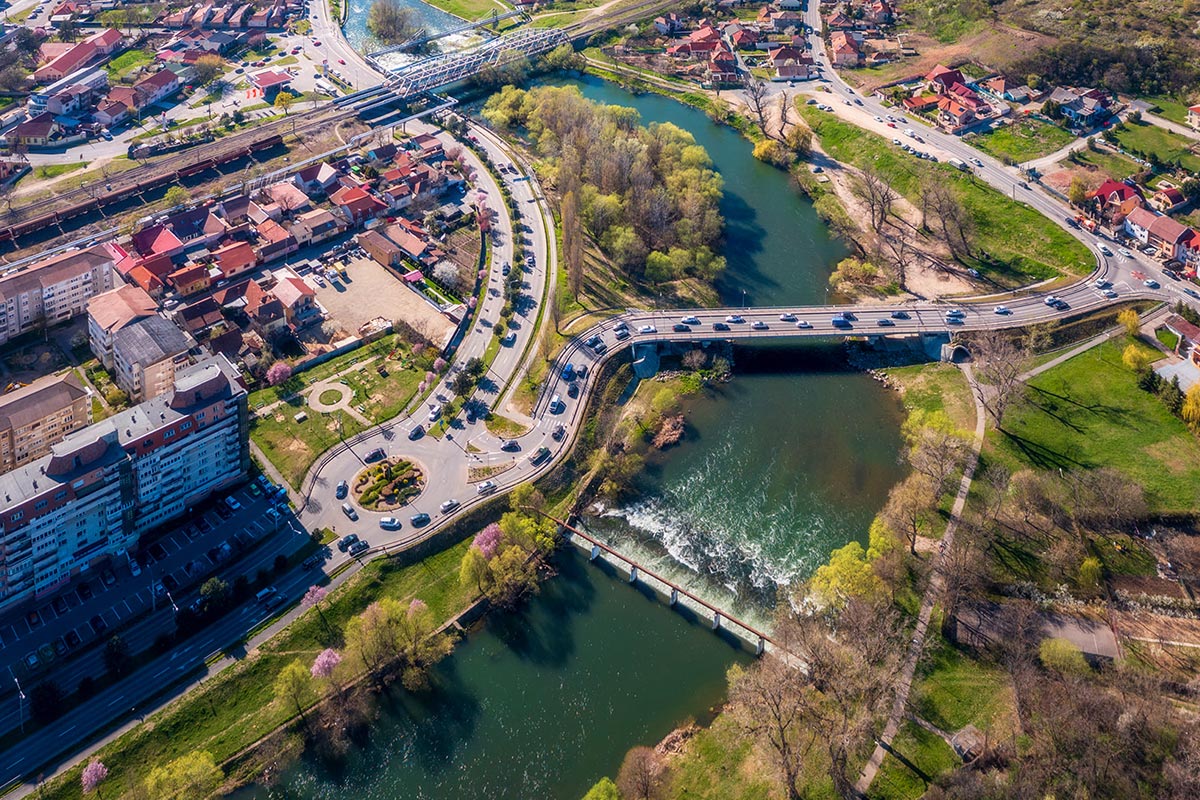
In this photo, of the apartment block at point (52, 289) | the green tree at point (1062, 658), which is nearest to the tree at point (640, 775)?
the green tree at point (1062, 658)

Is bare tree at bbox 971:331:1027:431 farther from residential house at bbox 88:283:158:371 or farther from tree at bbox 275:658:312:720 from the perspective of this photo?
residential house at bbox 88:283:158:371

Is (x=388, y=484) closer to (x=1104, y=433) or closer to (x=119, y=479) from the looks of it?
(x=119, y=479)

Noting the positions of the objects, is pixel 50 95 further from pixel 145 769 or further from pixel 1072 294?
pixel 1072 294

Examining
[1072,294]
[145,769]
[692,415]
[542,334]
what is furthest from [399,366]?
[1072,294]

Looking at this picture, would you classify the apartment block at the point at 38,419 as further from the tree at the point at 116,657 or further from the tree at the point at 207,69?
the tree at the point at 207,69

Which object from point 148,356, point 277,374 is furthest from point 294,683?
point 148,356

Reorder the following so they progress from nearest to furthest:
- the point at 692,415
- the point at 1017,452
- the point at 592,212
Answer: the point at 1017,452 → the point at 692,415 → the point at 592,212
